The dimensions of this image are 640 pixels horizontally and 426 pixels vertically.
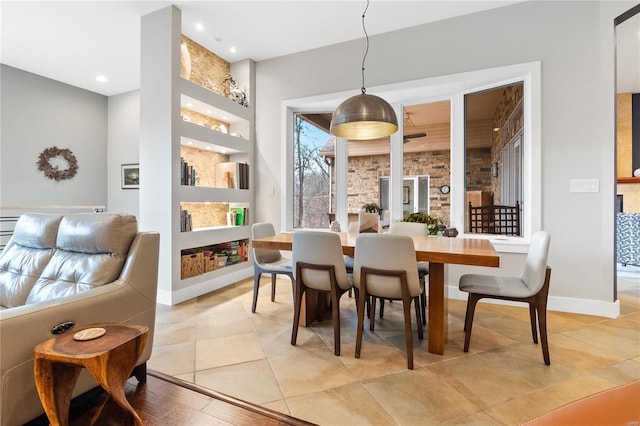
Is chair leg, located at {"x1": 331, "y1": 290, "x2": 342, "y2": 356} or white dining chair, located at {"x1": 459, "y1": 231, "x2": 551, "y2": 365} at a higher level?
white dining chair, located at {"x1": 459, "y1": 231, "x2": 551, "y2": 365}

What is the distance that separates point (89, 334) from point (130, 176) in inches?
218

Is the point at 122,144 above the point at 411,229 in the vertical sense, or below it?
above

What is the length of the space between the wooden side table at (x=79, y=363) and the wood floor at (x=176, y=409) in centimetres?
24

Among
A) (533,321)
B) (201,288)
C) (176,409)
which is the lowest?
(176,409)

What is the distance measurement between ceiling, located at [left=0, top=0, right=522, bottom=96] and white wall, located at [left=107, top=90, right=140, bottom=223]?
1223 millimetres

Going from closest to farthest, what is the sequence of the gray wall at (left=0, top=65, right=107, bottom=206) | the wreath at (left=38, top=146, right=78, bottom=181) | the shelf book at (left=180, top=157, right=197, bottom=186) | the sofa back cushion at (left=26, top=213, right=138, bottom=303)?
1. the sofa back cushion at (left=26, top=213, right=138, bottom=303)
2. the shelf book at (left=180, top=157, right=197, bottom=186)
3. the gray wall at (left=0, top=65, right=107, bottom=206)
4. the wreath at (left=38, top=146, right=78, bottom=181)

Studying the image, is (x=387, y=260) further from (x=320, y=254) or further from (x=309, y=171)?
(x=309, y=171)

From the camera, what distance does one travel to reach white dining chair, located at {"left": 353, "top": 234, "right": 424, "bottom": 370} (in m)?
1.94

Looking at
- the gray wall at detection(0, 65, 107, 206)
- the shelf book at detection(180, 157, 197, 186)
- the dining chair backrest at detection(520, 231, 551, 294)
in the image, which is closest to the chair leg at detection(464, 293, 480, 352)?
the dining chair backrest at detection(520, 231, 551, 294)

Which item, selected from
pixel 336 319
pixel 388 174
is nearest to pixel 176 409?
pixel 336 319

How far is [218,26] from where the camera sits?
3746 millimetres

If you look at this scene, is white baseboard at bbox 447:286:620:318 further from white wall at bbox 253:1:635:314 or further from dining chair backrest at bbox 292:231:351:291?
dining chair backrest at bbox 292:231:351:291

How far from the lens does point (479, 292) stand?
6.99 ft

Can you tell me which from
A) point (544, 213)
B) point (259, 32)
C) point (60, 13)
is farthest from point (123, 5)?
point (544, 213)
